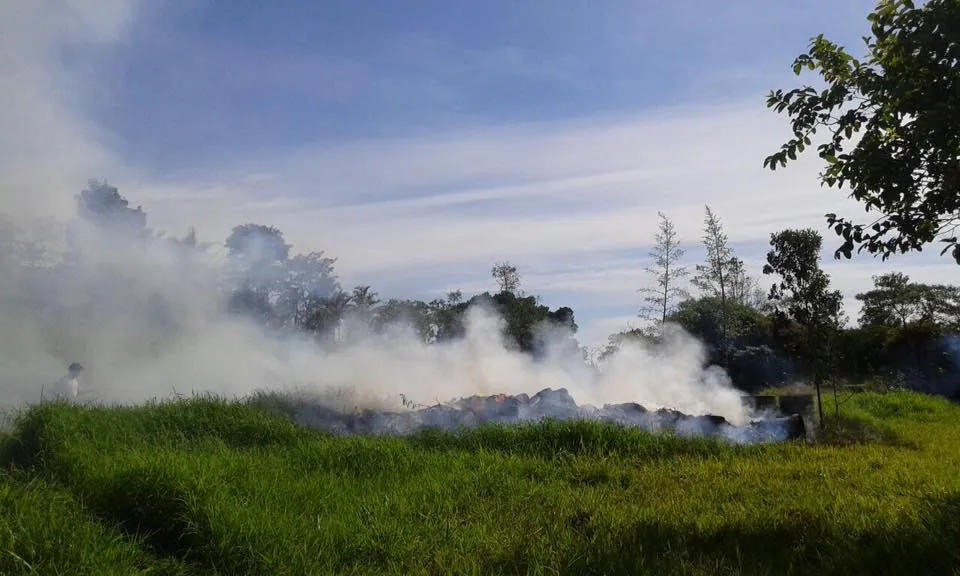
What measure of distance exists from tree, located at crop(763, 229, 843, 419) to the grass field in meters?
3.27

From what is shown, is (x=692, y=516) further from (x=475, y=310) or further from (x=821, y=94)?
(x=475, y=310)

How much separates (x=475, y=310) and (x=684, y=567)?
19.3 m

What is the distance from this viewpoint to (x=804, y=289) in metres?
13.1

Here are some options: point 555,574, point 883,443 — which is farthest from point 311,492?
point 883,443

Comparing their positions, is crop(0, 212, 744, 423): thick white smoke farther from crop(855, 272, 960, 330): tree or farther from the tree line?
crop(855, 272, 960, 330): tree

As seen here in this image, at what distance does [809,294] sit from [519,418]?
229 inches

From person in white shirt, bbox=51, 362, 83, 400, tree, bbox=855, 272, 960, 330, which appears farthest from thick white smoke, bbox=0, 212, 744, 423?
tree, bbox=855, 272, 960, 330

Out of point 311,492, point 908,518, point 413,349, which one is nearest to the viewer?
point 908,518

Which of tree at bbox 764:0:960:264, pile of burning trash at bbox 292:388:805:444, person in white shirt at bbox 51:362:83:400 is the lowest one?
pile of burning trash at bbox 292:388:805:444

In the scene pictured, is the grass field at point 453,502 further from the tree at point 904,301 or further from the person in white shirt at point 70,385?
the tree at point 904,301

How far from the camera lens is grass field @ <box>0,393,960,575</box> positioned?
4.93 m

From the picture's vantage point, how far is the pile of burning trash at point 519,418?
11609 mm

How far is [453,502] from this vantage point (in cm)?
681

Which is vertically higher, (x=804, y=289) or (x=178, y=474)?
(x=804, y=289)
